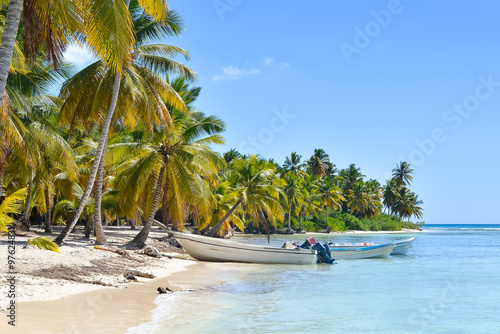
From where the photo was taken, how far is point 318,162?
76.6 meters

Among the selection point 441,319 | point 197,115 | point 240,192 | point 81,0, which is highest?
point 197,115

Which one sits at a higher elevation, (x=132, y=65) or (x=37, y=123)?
(x=132, y=65)

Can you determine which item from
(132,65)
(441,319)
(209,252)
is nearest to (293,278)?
(209,252)

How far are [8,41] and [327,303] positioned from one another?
9470 mm

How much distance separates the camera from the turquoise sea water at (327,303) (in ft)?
29.2

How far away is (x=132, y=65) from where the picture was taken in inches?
680

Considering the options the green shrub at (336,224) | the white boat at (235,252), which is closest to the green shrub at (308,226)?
the green shrub at (336,224)

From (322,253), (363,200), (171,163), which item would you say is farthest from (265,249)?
(363,200)

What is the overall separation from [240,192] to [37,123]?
13.9 meters

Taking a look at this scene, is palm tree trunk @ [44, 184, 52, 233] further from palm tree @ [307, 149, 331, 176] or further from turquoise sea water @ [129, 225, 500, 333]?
palm tree @ [307, 149, 331, 176]

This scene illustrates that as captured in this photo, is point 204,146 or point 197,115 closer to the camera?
point 204,146

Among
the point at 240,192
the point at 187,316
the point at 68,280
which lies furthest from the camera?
the point at 240,192

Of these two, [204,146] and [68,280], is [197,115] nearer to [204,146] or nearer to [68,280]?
[204,146]

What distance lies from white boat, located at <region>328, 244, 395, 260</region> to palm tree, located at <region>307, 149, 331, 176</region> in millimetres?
50248
